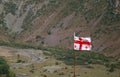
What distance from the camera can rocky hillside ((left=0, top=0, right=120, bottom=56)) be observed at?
5563 inches

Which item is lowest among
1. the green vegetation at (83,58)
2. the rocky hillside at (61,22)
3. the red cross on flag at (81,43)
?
the green vegetation at (83,58)

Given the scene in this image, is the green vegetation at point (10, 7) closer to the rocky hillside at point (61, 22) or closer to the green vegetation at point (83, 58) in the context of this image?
the rocky hillside at point (61, 22)

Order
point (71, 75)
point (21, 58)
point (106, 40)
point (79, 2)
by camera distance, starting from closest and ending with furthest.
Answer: point (71, 75)
point (21, 58)
point (106, 40)
point (79, 2)

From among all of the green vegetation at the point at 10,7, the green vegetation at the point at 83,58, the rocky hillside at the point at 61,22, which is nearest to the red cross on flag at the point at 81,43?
the green vegetation at the point at 83,58

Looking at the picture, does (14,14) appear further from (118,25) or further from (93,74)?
(93,74)

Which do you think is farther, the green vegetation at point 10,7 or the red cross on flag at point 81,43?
the green vegetation at point 10,7

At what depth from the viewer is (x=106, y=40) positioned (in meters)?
136

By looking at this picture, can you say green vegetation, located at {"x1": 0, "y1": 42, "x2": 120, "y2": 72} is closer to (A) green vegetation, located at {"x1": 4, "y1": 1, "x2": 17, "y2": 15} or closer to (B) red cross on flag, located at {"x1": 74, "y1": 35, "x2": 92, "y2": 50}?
(A) green vegetation, located at {"x1": 4, "y1": 1, "x2": 17, "y2": 15}

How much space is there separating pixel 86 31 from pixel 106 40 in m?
14.3

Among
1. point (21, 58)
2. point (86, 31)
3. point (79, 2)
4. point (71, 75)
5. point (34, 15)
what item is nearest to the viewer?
point (71, 75)

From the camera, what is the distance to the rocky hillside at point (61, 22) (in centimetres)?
14130

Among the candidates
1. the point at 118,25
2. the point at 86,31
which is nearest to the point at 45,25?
the point at 86,31

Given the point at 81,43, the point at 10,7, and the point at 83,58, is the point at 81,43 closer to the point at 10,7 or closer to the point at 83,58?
the point at 83,58

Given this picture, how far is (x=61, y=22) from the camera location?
166 meters
